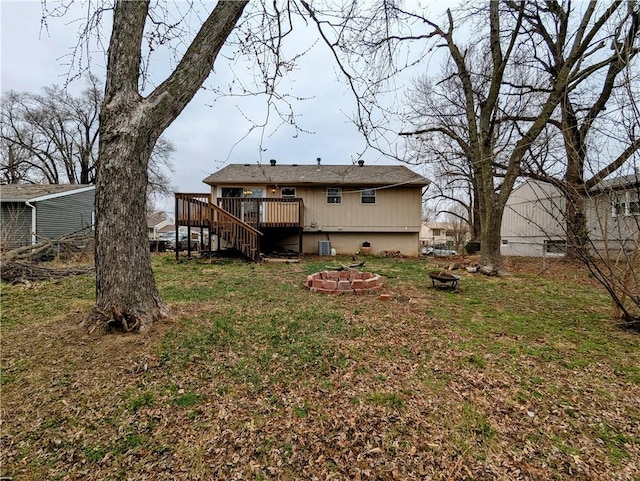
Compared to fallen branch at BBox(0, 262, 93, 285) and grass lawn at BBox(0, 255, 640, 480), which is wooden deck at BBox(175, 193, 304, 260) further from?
grass lawn at BBox(0, 255, 640, 480)

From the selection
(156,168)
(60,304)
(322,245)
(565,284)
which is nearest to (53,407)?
(60,304)

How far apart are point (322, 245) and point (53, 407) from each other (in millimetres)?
11902

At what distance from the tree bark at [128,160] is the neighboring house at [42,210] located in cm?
1160

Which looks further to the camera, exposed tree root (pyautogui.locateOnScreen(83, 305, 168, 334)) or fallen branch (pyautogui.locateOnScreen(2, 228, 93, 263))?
fallen branch (pyautogui.locateOnScreen(2, 228, 93, 263))

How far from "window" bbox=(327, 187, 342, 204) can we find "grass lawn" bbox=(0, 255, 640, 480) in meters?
10.00

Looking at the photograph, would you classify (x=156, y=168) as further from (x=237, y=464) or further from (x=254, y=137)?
(x=237, y=464)

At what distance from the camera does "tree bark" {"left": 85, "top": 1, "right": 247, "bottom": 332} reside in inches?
147

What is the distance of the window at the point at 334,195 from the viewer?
14562 millimetres

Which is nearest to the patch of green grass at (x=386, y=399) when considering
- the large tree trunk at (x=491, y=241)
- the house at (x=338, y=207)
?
the large tree trunk at (x=491, y=241)

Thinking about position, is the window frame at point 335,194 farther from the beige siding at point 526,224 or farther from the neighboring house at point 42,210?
the neighboring house at point 42,210

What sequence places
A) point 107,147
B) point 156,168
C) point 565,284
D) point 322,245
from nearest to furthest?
1. point 107,147
2. point 565,284
3. point 322,245
4. point 156,168

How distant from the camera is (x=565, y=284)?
7.98m

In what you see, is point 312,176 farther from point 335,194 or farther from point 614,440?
point 614,440

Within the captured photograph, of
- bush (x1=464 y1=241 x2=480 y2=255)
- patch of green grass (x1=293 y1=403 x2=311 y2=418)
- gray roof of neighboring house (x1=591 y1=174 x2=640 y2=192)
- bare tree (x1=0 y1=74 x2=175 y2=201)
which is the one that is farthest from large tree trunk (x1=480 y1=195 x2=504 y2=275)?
bare tree (x1=0 y1=74 x2=175 y2=201)
